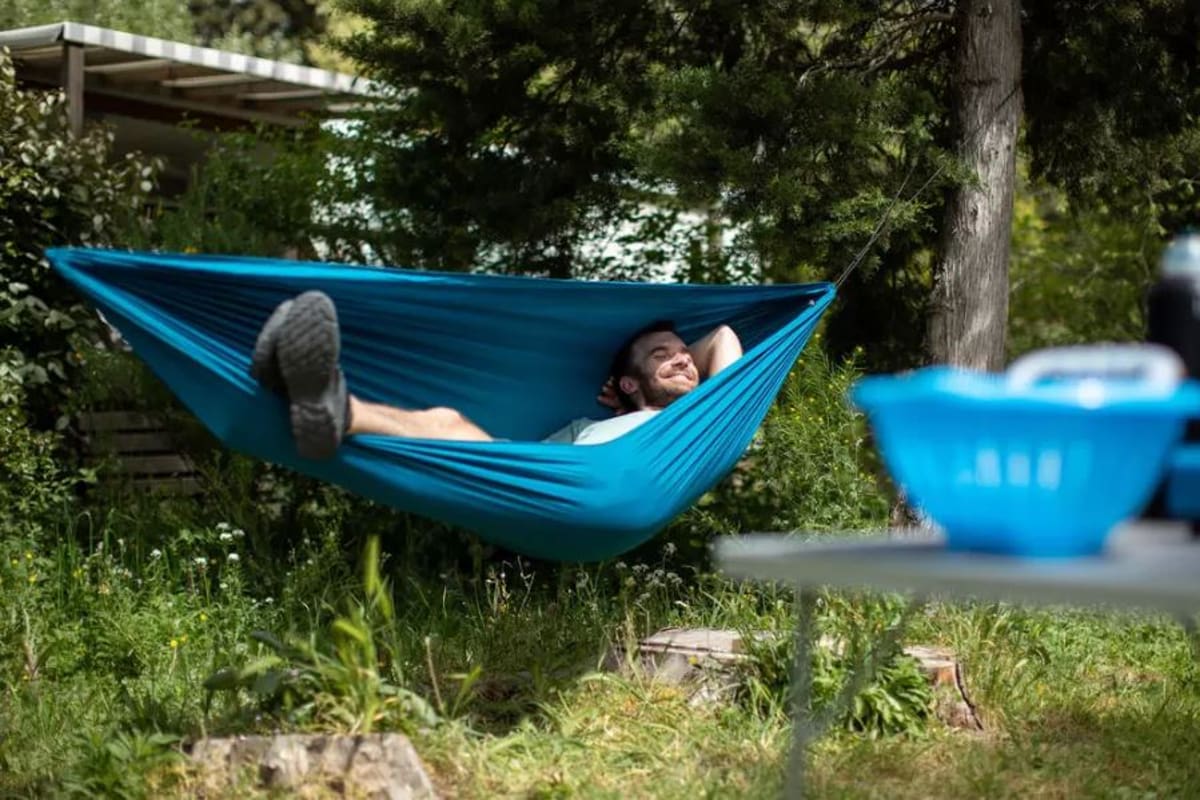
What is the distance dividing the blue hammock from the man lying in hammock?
2.2 inches

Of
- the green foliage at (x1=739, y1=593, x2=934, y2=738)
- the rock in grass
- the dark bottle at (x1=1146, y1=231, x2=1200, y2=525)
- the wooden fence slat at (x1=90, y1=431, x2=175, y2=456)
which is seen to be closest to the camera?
the dark bottle at (x1=1146, y1=231, x2=1200, y2=525)

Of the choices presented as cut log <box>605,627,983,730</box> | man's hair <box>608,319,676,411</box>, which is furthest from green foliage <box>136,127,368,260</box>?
cut log <box>605,627,983,730</box>

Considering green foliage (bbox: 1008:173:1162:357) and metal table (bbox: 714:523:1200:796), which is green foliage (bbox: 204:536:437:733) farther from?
green foliage (bbox: 1008:173:1162:357)

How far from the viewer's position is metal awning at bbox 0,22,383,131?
5.69 m

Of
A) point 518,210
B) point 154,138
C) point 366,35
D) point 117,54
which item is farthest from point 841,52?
point 154,138

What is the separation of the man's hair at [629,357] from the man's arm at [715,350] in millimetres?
82

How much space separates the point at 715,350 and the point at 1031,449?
201cm

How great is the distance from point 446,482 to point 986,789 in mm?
1108

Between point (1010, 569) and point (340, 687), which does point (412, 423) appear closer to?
point (340, 687)

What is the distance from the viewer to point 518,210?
14.8 feet

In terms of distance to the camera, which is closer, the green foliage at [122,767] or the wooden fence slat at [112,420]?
the green foliage at [122,767]

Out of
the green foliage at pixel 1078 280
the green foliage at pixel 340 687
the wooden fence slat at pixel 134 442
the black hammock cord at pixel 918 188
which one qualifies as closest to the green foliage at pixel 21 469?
the wooden fence slat at pixel 134 442

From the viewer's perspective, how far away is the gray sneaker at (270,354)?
7.63 ft

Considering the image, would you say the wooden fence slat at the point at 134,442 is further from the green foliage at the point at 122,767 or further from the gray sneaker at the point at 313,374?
the gray sneaker at the point at 313,374
